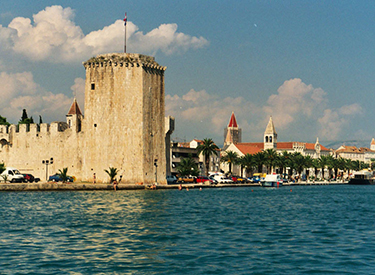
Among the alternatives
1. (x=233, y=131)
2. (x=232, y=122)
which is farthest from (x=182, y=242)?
(x=232, y=122)

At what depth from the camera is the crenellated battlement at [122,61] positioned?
208ft

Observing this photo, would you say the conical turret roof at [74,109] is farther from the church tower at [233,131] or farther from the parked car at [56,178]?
the church tower at [233,131]

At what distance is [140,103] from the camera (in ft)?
207

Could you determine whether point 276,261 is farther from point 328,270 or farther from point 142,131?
point 142,131

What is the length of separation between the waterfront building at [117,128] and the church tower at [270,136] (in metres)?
113

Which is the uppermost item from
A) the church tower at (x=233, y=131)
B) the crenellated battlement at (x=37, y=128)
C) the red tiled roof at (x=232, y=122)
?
the red tiled roof at (x=232, y=122)

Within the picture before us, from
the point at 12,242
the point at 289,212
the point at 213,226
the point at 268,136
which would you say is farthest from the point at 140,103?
the point at 268,136

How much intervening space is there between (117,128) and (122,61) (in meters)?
8.00

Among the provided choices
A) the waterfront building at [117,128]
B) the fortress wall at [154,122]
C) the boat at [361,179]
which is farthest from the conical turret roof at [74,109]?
the boat at [361,179]

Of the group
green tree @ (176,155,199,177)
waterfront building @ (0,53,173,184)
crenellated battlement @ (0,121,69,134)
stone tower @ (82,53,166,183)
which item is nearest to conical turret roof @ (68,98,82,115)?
green tree @ (176,155,199,177)

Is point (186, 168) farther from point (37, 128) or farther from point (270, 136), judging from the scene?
point (270, 136)

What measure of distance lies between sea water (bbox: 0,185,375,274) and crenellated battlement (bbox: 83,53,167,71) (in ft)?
104

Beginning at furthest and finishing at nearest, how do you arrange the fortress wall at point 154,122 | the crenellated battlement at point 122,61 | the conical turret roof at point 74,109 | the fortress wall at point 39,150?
the conical turret roof at point 74,109 → the fortress wall at point 39,150 → the fortress wall at point 154,122 → the crenellated battlement at point 122,61

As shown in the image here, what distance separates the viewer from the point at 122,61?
63.4 meters
